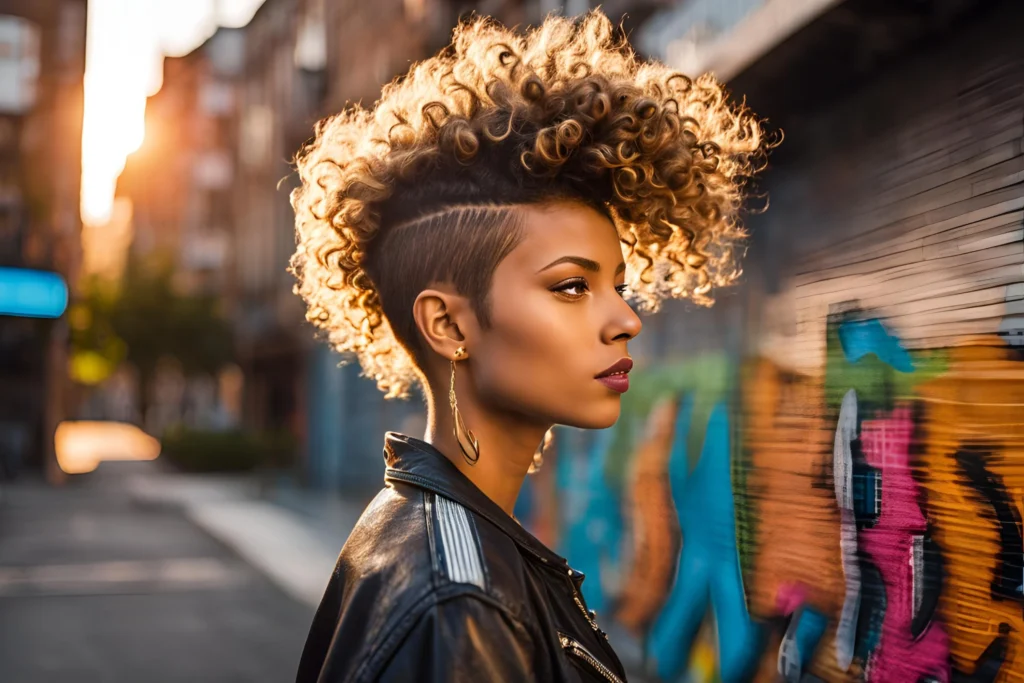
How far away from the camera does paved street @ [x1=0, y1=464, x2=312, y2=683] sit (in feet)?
21.5

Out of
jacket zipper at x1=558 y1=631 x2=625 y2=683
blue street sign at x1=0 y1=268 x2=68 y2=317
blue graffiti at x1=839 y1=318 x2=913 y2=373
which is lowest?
jacket zipper at x1=558 y1=631 x2=625 y2=683

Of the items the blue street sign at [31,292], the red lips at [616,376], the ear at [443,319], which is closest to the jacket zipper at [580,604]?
the red lips at [616,376]

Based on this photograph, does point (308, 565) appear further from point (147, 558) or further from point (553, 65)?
point (553, 65)

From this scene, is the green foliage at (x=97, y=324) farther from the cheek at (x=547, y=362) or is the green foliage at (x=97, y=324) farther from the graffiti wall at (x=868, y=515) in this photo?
the cheek at (x=547, y=362)

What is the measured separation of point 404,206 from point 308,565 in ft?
29.8

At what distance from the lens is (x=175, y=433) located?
81.2 ft

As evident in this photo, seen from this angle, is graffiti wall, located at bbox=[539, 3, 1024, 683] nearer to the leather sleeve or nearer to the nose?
the nose

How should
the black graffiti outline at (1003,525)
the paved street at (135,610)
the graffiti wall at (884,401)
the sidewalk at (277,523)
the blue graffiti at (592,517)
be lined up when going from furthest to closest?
1. the sidewalk at (277,523)
2. the paved street at (135,610)
3. the blue graffiti at (592,517)
4. the graffiti wall at (884,401)
5. the black graffiti outline at (1003,525)

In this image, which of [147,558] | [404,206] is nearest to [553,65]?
[404,206]

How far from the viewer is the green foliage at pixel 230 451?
2288cm

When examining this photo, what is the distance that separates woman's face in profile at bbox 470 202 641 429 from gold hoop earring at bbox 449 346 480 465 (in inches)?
1.6

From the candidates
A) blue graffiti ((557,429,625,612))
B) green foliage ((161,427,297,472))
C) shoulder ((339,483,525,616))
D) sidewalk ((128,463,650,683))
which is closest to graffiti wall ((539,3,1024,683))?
shoulder ((339,483,525,616))

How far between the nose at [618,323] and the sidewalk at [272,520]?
264 inches

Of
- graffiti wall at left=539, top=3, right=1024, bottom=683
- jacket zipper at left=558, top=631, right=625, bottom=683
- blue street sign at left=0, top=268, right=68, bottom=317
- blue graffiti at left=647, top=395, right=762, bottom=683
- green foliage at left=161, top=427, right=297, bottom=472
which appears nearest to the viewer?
jacket zipper at left=558, top=631, right=625, bottom=683
